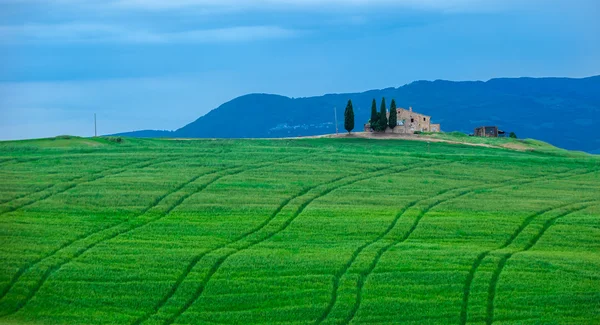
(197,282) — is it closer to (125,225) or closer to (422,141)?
(125,225)

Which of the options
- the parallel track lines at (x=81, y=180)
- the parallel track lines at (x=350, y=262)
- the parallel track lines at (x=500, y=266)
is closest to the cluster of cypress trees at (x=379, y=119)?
the parallel track lines at (x=81, y=180)

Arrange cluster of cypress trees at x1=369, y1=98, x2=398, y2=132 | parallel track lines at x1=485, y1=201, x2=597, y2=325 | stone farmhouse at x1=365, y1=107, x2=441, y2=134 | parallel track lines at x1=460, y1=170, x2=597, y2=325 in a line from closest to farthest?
parallel track lines at x1=485, y1=201, x2=597, y2=325, parallel track lines at x1=460, y1=170, x2=597, y2=325, cluster of cypress trees at x1=369, y1=98, x2=398, y2=132, stone farmhouse at x1=365, y1=107, x2=441, y2=134

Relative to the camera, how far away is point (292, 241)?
54750 millimetres

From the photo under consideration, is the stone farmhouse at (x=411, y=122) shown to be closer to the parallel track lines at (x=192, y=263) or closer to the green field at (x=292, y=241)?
the green field at (x=292, y=241)

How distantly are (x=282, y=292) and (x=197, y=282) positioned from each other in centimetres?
429

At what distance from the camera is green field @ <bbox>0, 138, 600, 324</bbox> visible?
1783 inches

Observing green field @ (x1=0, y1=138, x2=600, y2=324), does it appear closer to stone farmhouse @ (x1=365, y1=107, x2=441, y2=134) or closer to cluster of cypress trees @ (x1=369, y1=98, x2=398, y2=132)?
cluster of cypress trees @ (x1=369, y1=98, x2=398, y2=132)

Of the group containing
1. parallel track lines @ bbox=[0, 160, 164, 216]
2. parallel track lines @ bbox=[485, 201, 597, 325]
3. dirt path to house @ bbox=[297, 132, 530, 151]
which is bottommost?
parallel track lines @ bbox=[485, 201, 597, 325]

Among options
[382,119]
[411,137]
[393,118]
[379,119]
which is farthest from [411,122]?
[411,137]

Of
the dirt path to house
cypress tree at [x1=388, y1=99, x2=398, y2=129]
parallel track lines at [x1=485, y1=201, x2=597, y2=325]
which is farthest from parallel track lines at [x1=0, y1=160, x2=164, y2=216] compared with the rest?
cypress tree at [x1=388, y1=99, x2=398, y2=129]

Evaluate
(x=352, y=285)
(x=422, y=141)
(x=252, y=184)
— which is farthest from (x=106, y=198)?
(x=422, y=141)

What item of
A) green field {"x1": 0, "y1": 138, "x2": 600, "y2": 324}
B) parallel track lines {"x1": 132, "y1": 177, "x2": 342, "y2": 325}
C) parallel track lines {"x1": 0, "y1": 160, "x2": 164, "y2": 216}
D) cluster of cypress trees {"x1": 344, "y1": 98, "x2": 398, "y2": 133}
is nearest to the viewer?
parallel track lines {"x1": 132, "y1": 177, "x2": 342, "y2": 325}

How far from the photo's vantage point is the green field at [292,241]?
4528 cm

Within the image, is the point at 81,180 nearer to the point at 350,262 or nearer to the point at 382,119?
the point at 350,262
